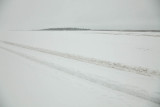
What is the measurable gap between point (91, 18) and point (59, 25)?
185mm

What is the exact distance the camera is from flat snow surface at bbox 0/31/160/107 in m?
0.30

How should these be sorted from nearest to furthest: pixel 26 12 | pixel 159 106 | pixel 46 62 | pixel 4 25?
pixel 159 106 < pixel 46 62 < pixel 26 12 < pixel 4 25

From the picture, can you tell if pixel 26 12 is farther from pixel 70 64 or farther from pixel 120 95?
pixel 120 95

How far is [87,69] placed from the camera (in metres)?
0.43

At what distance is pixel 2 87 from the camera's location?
100 cm

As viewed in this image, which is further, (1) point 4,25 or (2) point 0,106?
(1) point 4,25

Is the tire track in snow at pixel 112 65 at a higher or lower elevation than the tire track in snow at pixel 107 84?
higher

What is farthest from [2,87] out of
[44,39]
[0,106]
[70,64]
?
[70,64]

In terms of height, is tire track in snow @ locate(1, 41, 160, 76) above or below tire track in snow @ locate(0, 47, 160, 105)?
above

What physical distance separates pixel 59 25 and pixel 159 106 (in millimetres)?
479

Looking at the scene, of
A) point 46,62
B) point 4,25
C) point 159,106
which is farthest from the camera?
point 4,25

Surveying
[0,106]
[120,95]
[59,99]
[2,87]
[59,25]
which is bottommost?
[0,106]

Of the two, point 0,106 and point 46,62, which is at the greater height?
point 46,62

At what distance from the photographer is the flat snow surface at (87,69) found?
295mm
